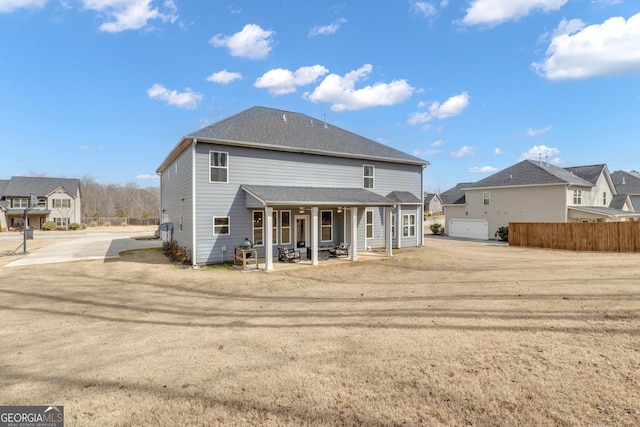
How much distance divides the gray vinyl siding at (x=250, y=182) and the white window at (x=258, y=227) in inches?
12.2

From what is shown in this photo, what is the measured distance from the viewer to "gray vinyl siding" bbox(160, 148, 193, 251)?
15062mm

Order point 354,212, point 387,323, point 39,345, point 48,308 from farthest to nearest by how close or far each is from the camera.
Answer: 1. point 354,212
2. point 48,308
3. point 387,323
4. point 39,345

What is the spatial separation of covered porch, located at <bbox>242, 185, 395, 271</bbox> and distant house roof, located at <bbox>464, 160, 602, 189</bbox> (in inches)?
619

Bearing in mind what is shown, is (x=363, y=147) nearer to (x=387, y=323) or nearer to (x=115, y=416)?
(x=387, y=323)

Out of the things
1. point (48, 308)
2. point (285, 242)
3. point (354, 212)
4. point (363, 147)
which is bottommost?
point (48, 308)

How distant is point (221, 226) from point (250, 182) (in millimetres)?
2590

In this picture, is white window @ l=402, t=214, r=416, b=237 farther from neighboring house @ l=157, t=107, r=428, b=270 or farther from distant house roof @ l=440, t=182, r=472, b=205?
distant house roof @ l=440, t=182, r=472, b=205

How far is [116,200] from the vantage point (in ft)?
248

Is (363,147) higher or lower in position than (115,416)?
higher

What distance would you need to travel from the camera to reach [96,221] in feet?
181

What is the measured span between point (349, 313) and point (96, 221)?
205 ft

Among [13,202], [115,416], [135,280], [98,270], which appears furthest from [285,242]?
[13,202]

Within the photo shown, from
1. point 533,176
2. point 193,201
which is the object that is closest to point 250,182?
point 193,201

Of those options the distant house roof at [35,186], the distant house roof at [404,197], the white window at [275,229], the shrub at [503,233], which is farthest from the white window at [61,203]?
the shrub at [503,233]
